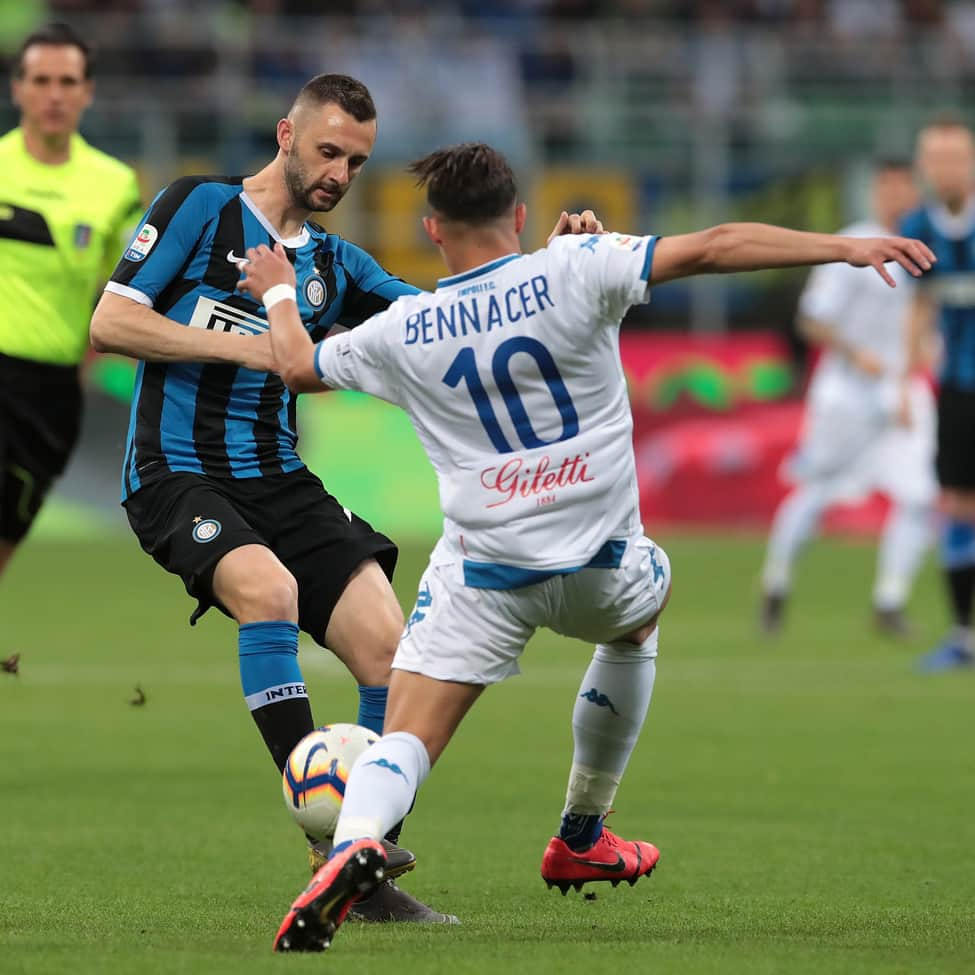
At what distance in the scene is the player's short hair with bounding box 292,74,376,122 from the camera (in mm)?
5574

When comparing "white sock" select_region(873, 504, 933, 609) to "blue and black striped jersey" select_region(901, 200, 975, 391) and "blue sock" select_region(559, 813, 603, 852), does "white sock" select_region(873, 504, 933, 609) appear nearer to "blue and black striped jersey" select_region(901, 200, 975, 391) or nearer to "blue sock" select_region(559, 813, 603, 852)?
"blue and black striped jersey" select_region(901, 200, 975, 391)

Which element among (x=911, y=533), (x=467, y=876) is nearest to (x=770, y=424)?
(x=911, y=533)

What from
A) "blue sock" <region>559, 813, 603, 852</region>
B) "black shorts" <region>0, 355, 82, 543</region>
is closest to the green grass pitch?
"blue sock" <region>559, 813, 603, 852</region>

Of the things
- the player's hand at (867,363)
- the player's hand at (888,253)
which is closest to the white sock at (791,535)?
the player's hand at (867,363)

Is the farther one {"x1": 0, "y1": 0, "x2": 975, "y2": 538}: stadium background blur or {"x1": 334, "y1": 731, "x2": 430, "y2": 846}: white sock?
{"x1": 0, "y1": 0, "x2": 975, "y2": 538}: stadium background blur

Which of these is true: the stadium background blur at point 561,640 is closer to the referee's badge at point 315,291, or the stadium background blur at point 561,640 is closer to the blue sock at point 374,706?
the blue sock at point 374,706

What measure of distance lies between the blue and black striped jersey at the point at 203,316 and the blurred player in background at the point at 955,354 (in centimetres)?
639

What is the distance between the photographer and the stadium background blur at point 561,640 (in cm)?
522

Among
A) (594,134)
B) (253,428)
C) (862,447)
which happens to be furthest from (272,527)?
(594,134)

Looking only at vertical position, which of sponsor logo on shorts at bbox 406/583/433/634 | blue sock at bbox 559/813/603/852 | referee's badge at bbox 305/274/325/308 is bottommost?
blue sock at bbox 559/813/603/852

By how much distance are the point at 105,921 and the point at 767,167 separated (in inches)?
737

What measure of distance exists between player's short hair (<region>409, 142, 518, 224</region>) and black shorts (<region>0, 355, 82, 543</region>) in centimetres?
372

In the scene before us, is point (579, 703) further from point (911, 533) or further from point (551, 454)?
point (911, 533)

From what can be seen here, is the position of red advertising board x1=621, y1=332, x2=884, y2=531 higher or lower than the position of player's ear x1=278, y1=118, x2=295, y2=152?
lower
